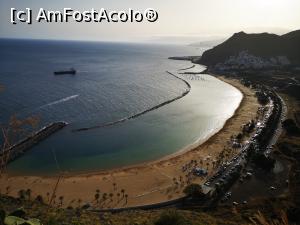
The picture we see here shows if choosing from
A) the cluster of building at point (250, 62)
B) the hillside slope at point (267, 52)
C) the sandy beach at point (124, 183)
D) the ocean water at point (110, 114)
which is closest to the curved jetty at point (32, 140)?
the ocean water at point (110, 114)

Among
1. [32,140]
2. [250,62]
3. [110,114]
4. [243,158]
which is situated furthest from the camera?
[250,62]

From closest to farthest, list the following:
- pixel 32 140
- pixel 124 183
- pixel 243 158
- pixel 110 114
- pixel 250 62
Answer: pixel 124 183 → pixel 243 158 → pixel 32 140 → pixel 110 114 → pixel 250 62

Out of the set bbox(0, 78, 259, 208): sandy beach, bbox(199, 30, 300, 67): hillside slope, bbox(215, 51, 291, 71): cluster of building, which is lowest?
bbox(0, 78, 259, 208): sandy beach

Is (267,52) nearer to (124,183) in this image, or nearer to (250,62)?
(250,62)

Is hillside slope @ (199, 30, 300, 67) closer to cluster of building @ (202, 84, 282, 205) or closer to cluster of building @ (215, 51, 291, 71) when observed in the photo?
cluster of building @ (215, 51, 291, 71)

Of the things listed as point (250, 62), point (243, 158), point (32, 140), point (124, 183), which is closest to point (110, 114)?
point (32, 140)

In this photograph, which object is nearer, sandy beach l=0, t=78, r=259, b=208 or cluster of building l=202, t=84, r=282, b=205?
sandy beach l=0, t=78, r=259, b=208

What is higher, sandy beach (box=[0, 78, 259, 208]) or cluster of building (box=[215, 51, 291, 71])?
cluster of building (box=[215, 51, 291, 71])

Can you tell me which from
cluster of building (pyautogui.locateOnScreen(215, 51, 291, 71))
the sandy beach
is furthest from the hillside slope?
the sandy beach

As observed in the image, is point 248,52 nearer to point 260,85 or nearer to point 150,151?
point 260,85
